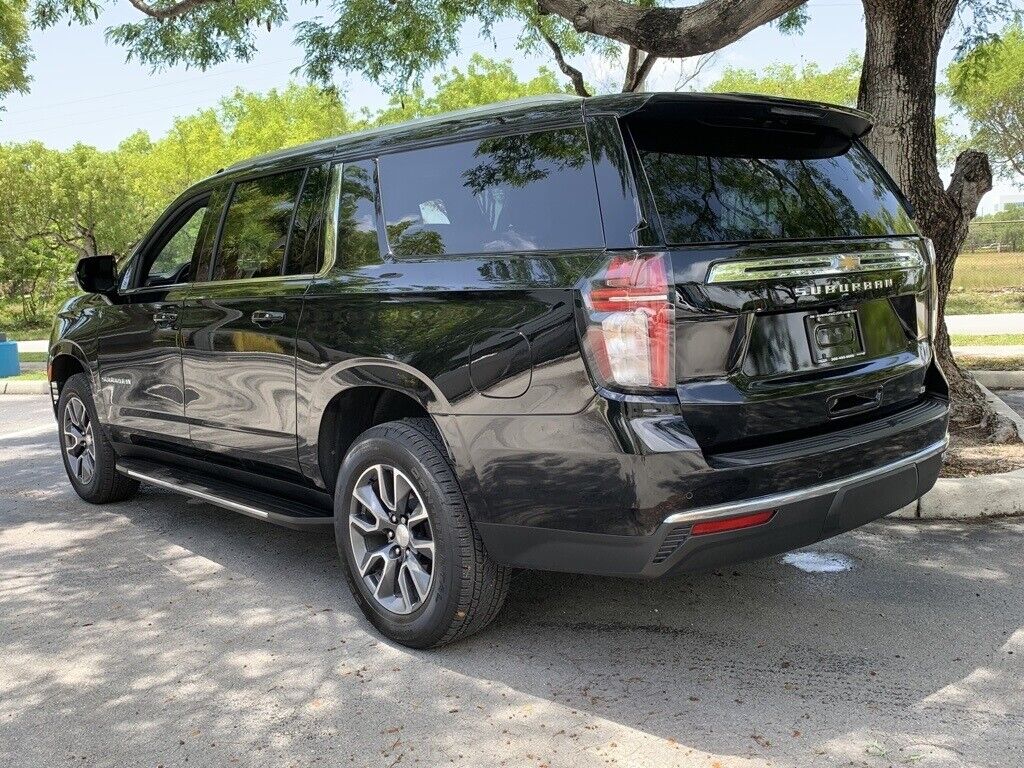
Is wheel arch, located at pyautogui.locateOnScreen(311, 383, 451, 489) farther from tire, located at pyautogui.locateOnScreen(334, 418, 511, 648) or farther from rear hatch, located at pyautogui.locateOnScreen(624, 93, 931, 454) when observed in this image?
rear hatch, located at pyautogui.locateOnScreen(624, 93, 931, 454)

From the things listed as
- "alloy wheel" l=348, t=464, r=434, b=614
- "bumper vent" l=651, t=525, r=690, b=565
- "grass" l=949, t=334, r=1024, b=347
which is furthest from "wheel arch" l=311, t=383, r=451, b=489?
"grass" l=949, t=334, r=1024, b=347

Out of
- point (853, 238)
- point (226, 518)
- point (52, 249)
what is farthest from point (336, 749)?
point (52, 249)

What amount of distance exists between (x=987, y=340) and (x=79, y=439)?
12186 millimetres

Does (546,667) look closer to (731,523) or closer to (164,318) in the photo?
(731,523)

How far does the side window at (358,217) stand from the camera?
161 inches

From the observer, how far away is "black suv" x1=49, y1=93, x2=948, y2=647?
122 inches

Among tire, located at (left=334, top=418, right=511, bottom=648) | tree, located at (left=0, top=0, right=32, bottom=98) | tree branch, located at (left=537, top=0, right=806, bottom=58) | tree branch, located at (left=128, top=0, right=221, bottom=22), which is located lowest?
tire, located at (left=334, top=418, right=511, bottom=648)

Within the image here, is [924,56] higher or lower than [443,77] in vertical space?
lower

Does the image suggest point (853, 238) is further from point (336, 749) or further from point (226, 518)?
point (226, 518)

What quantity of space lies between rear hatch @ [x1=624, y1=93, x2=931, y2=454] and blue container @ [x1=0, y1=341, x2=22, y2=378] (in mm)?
15115

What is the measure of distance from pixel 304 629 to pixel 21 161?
33.1 m

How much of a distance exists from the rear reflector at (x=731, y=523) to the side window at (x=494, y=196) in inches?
38.6

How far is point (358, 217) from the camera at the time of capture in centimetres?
417

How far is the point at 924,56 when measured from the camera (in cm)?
694
